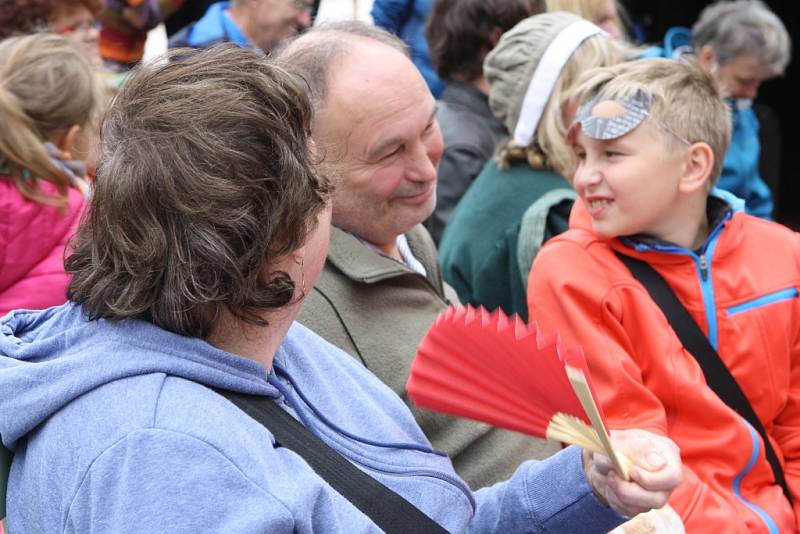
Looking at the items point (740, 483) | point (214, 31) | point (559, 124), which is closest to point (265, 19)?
point (214, 31)

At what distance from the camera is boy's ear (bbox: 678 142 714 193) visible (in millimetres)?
2352

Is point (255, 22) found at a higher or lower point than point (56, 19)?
lower

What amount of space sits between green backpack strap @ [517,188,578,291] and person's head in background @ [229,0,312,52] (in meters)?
2.25

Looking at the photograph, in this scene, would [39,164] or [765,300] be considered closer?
[765,300]

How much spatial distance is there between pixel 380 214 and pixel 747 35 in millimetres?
3228

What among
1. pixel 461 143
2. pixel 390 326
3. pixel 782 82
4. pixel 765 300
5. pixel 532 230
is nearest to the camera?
pixel 390 326

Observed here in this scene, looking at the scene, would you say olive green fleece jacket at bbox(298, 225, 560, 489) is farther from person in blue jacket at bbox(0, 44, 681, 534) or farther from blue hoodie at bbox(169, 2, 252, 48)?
blue hoodie at bbox(169, 2, 252, 48)

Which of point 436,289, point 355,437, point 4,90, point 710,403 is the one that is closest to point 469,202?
point 436,289

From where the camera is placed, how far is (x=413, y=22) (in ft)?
16.5

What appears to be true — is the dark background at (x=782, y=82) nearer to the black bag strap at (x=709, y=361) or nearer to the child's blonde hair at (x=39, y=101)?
the child's blonde hair at (x=39, y=101)

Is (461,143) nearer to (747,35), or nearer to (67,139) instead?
(67,139)

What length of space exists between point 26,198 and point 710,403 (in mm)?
1918

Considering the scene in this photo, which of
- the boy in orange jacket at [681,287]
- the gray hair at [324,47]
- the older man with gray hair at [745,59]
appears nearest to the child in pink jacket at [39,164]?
the gray hair at [324,47]

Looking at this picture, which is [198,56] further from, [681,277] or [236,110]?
[681,277]
